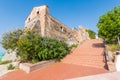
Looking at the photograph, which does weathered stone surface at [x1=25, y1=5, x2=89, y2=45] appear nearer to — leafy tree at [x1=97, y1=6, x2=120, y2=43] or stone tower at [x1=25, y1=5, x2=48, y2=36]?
stone tower at [x1=25, y1=5, x2=48, y2=36]

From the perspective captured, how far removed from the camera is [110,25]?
11.0 metres

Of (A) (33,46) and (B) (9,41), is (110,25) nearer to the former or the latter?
(A) (33,46)

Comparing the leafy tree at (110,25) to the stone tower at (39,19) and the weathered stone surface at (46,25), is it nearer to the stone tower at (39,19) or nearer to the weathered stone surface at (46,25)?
the weathered stone surface at (46,25)

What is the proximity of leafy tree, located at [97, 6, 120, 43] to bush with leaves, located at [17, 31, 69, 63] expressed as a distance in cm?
516

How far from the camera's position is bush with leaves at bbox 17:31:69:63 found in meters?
9.95

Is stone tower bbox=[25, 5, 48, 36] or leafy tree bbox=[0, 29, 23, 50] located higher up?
stone tower bbox=[25, 5, 48, 36]

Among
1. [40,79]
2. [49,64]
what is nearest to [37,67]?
[49,64]

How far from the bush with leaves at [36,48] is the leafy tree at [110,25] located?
516cm

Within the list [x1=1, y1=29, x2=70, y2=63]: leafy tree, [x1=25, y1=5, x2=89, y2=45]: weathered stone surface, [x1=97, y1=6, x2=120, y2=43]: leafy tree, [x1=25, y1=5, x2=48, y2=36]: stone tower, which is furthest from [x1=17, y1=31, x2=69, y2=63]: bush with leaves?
[x1=25, y1=5, x2=48, y2=36]: stone tower

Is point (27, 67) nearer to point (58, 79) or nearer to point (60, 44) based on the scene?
point (58, 79)

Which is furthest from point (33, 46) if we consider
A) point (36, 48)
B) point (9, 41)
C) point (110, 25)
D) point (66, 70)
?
point (110, 25)

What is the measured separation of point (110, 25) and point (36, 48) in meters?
7.75

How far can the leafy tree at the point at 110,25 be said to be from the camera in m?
10.9

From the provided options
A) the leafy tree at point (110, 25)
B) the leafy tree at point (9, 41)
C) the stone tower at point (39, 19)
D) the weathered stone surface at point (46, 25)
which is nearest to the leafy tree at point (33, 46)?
the leafy tree at point (9, 41)
